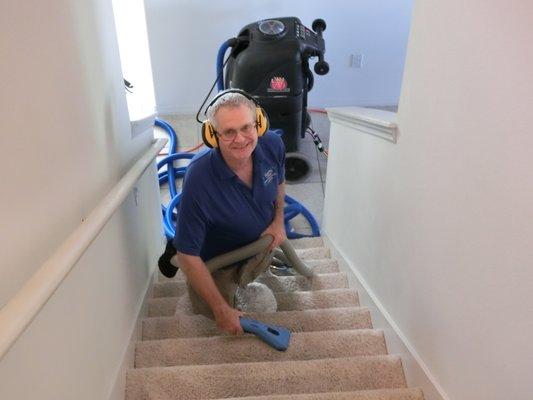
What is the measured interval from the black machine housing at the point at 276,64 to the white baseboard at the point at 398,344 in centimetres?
144

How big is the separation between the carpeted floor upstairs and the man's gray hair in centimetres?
84

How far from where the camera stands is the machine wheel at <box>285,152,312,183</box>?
10.8ft

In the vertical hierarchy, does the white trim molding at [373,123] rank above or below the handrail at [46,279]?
above

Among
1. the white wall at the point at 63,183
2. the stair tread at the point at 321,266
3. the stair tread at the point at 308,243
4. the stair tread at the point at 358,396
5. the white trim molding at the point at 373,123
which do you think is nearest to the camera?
the white wall at the point at 63,183

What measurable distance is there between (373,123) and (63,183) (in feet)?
3.58

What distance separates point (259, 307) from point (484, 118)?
1285 mm

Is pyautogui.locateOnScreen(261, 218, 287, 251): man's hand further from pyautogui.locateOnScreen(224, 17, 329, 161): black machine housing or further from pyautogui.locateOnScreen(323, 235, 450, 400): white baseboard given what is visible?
pyautogui.locateOnScreen(224, 17, 329, 161): black machine housing

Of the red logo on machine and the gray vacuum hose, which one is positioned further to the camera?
the red logo on machine

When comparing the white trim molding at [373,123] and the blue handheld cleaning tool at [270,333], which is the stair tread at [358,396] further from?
the white trim molding at [373,123]

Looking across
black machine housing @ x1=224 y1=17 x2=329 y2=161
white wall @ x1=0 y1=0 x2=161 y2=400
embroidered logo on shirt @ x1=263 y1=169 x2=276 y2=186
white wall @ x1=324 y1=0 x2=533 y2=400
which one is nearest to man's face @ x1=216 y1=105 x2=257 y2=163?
embroidered logo on shirt @ x1=263 y1=169 x2=276 y2=186

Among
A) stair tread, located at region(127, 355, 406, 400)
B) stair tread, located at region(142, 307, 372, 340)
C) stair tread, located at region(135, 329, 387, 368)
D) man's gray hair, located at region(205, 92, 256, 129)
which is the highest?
man's gray hair, located at region(205, 92, 256, 129)

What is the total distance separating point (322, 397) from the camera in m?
1.16

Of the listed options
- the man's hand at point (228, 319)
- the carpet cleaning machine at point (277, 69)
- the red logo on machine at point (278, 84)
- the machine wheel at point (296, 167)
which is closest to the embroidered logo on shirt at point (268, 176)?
the man's hand at point (228, 319)

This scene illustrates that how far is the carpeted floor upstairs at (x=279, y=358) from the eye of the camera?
124 cm
